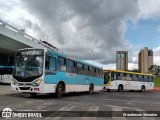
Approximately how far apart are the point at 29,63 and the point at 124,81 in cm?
2278

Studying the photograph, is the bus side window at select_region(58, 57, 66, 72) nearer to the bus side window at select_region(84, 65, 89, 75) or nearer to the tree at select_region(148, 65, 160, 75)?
the bus side window at select_region(84, 65, 89, 75)

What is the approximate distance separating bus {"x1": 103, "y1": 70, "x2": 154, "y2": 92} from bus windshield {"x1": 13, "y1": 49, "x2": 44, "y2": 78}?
61.9 ft

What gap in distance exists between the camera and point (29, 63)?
1772 centimetres

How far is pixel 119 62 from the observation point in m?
132

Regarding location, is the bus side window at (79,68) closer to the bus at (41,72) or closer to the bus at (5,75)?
the bus at (41,72)

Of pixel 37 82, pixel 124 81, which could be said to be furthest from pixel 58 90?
pixel 124 81

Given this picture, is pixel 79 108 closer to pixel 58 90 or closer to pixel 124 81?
pixel 58 90

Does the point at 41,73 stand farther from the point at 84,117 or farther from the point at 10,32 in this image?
the point at 10,32

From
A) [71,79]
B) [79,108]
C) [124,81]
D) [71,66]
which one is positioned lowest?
[79,108]

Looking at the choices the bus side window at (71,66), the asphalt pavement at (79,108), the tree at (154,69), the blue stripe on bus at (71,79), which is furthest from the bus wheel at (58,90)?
the tree at (154,69)

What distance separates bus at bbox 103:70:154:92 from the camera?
3585 centimetres

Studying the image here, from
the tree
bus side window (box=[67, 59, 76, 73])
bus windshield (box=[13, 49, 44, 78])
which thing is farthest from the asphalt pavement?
the tree

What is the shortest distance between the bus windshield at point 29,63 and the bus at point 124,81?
742 inches

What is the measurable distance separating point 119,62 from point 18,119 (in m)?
124
